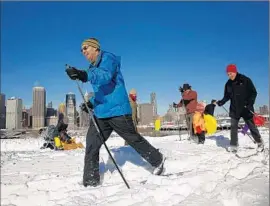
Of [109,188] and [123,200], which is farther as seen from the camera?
[109,188]

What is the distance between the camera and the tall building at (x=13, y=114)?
5800 cm

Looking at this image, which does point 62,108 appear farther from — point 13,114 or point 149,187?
point 13,114

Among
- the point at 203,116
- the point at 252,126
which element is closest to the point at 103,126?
the point at 252,126

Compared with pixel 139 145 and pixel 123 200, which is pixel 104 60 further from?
pixel 123 200

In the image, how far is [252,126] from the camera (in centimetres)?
757

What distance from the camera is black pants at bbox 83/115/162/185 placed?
445cm

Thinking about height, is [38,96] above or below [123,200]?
above

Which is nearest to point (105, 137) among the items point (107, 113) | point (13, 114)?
point (107, 113)

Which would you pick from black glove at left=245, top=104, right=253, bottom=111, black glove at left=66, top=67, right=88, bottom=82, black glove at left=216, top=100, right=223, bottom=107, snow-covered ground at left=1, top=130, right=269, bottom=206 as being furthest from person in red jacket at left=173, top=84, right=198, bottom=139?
black glove at left=66, top=67, right=88, bottom=82

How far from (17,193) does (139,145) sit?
1.75 meters

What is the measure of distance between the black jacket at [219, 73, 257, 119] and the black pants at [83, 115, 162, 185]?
354 centimetres

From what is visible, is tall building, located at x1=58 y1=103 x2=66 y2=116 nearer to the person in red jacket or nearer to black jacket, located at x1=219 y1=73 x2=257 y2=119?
the person in red jacket

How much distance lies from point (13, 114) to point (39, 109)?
26.8 ft

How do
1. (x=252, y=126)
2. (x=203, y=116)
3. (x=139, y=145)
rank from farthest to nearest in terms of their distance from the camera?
(x=203, y=116)
(x=252, y=126)
(x=139, y=145)
